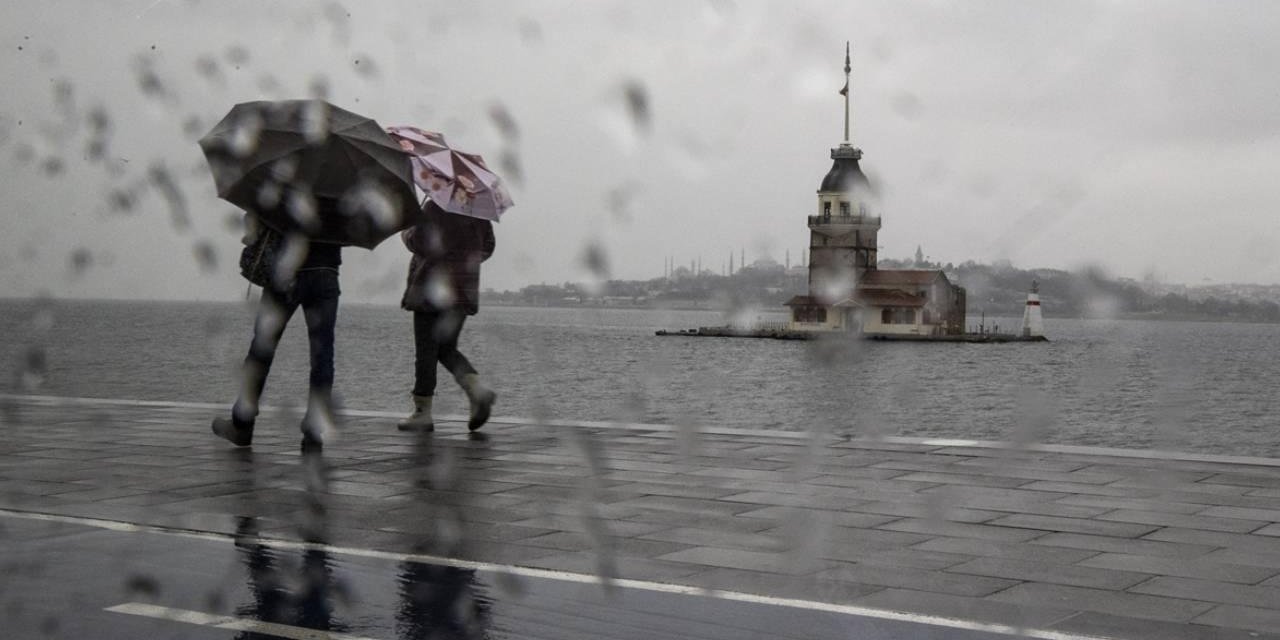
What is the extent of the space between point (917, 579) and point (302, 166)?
5.74 meters

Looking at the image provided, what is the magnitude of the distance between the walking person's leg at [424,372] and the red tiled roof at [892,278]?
121 m

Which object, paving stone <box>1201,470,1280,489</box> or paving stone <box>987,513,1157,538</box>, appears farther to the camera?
paving stone <box>1201,470,1280,489</box>

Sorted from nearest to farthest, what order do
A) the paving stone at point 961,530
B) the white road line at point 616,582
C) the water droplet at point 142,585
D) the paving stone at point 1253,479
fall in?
the white road line at point 616,582 → the water droplet at point 142,585 → the paving stone at point 961,530 → the paving stone at point 1253,479

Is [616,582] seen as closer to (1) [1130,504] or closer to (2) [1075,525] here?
(2) [1075,525]

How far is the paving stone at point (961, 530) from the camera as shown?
6.70 meters

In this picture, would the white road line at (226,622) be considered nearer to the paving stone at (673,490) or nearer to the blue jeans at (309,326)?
the paving stone at (673,490)

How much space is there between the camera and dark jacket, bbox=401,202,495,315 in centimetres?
1141

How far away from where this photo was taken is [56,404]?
47.2 ft

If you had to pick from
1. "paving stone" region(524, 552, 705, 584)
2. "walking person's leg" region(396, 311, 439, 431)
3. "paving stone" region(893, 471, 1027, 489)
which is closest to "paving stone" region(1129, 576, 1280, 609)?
"paving stone" region(524, 552, 705, 584)

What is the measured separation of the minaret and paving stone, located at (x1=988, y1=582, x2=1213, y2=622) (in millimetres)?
124114

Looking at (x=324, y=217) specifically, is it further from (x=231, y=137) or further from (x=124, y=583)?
(x=124, y=583)

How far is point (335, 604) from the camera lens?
5.18 meters

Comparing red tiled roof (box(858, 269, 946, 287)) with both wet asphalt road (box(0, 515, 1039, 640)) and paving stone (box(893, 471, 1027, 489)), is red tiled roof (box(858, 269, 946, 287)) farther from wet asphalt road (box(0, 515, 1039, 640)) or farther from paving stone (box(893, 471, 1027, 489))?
wet asphalt road (box(0, 515, 1039, 640))

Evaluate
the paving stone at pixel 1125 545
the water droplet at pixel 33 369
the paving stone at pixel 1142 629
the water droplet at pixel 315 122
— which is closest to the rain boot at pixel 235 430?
the water droplet at pixel 315 122
